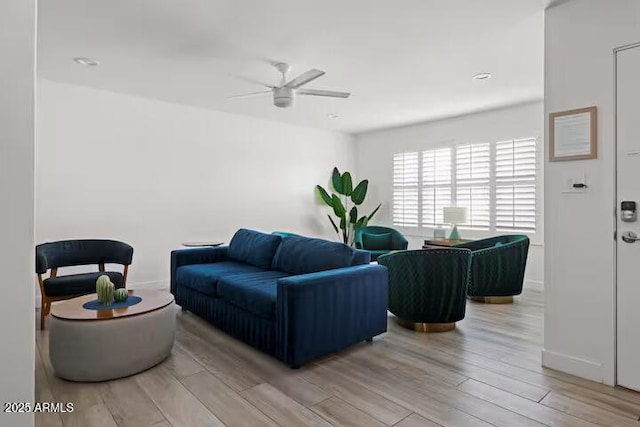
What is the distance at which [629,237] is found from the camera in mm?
2254

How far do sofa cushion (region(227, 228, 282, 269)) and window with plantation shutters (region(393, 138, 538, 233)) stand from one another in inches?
128

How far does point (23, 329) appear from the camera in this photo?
42.8 inches

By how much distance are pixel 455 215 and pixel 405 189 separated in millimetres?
1400

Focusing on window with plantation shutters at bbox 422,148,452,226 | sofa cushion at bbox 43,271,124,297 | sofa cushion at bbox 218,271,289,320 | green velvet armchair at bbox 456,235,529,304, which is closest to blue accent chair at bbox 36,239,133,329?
sofa cushion at bbox 43,271,124,297

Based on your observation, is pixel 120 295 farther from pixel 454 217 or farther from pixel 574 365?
pixel 454 217

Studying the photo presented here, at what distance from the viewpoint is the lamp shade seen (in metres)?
5.34

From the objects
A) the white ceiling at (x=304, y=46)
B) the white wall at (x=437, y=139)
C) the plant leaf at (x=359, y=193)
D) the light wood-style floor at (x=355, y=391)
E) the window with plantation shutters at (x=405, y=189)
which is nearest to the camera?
the light wood-style floor at (x=355, y=391)

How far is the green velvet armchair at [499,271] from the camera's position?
4.25 meters

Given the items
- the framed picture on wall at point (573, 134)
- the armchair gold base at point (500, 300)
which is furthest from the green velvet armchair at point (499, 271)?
the framed picture on wall at point (573, 134)

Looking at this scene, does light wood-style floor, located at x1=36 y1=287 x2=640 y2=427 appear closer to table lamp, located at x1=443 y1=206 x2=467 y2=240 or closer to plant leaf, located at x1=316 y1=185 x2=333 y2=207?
table lamp, located at x1=443 y1=206 x2=467 y2=240

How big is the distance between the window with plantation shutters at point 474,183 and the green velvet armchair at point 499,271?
4.05 ft

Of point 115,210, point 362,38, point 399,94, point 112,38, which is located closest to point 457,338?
point 362,38

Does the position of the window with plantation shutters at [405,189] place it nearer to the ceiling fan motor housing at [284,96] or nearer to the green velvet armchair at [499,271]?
the green velvet armchair at [499,271]

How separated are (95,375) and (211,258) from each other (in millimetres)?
2006
